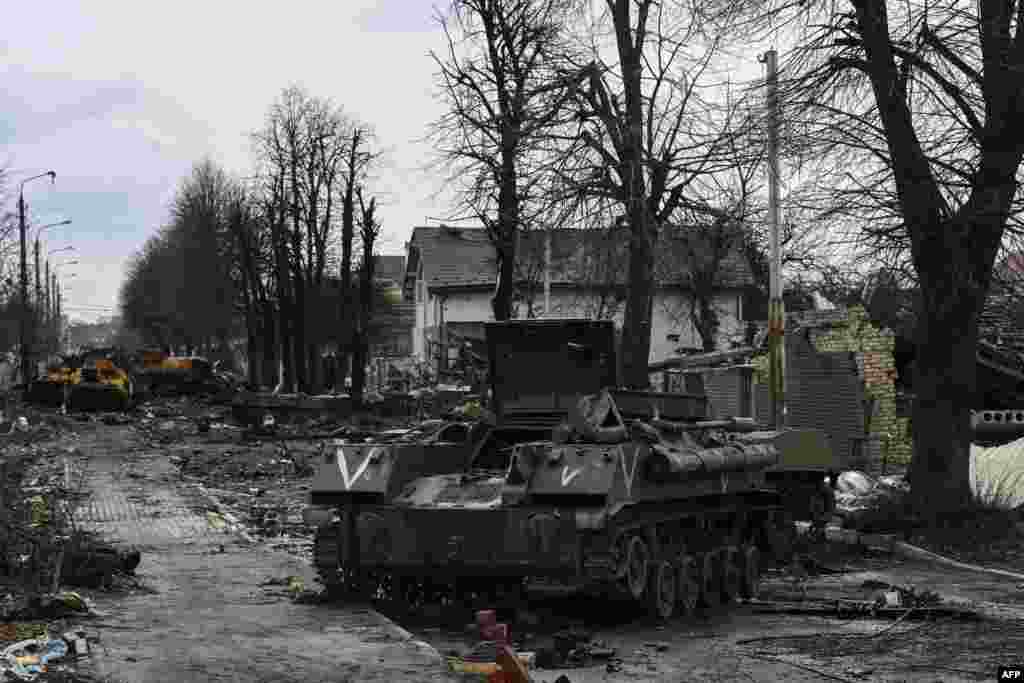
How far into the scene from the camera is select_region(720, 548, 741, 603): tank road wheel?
47.2 feet

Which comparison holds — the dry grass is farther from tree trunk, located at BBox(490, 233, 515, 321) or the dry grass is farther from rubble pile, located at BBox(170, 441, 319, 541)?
tree trunk, located at BBox(490, 233, 515, 321)

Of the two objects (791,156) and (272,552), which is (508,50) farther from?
(272,552)

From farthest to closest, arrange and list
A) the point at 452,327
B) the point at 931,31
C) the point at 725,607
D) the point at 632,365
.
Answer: the point at 452,327, the point at 632,365, the point at 931,31, the point at 725,607

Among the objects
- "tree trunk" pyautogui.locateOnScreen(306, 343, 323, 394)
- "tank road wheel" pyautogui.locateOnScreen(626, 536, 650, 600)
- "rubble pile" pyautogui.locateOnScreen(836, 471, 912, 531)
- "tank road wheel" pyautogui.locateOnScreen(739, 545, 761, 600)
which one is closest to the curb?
"rubble pile" pyautogui.locateOnScreen(836, 471, 912, 531)

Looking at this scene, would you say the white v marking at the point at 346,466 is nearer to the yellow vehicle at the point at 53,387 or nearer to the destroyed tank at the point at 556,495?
the destroyed tank at the point at 556,495

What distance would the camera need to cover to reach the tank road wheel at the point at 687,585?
13.4 m

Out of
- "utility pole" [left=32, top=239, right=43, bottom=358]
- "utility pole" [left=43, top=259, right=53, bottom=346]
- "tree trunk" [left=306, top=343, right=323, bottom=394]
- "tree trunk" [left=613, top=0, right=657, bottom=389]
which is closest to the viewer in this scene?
"tree trunk" [left=613, top=0, right=657, bottom=389]

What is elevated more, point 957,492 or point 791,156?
point 791,156

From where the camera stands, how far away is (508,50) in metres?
27.5

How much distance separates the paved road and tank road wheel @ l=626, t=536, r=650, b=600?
75.3 inches

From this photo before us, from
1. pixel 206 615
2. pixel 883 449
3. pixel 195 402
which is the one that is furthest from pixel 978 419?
pixel 195 402

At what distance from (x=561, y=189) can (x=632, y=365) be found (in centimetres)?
333

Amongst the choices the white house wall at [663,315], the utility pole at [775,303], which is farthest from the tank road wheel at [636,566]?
the white house wall at [663,315]

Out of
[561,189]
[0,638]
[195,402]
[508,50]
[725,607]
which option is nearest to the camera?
[0,638]
